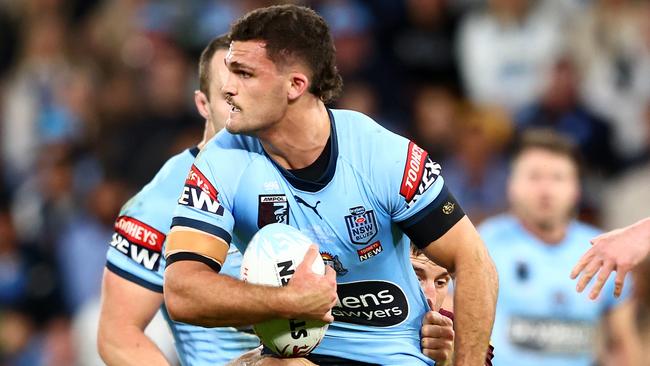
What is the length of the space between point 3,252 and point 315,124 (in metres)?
7.33

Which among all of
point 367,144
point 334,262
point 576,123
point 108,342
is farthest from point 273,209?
point 576,123

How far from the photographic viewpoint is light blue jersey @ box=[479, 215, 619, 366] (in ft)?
29.6

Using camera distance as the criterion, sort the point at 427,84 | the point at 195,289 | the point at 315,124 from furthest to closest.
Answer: the point at 427,84
the point at 315,124
the point at 195,289

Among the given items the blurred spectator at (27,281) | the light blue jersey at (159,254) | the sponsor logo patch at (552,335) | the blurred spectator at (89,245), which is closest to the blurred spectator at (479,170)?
the sponsor logo patch at (552,335)

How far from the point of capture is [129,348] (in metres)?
6.08

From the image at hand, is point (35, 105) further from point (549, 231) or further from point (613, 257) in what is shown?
point (613, 257)

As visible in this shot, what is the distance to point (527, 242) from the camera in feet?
30.7

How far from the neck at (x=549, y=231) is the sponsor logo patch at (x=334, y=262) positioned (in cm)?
404

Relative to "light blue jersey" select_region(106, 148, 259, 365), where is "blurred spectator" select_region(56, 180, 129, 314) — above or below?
below

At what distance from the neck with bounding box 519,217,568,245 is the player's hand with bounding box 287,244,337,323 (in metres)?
4.38

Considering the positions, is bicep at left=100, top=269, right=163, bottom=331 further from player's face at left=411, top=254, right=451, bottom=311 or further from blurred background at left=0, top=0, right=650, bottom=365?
blurred background at left=0, top=0, right=650, bottom=365

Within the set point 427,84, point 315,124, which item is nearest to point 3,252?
point 427,84

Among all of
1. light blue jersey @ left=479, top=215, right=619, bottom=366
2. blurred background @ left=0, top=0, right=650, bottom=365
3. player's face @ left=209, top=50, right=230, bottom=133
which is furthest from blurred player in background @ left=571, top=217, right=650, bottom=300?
blurred background @ left=0, top=0, right=650, bottom=365

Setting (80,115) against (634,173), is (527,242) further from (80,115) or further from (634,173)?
(80,115)
